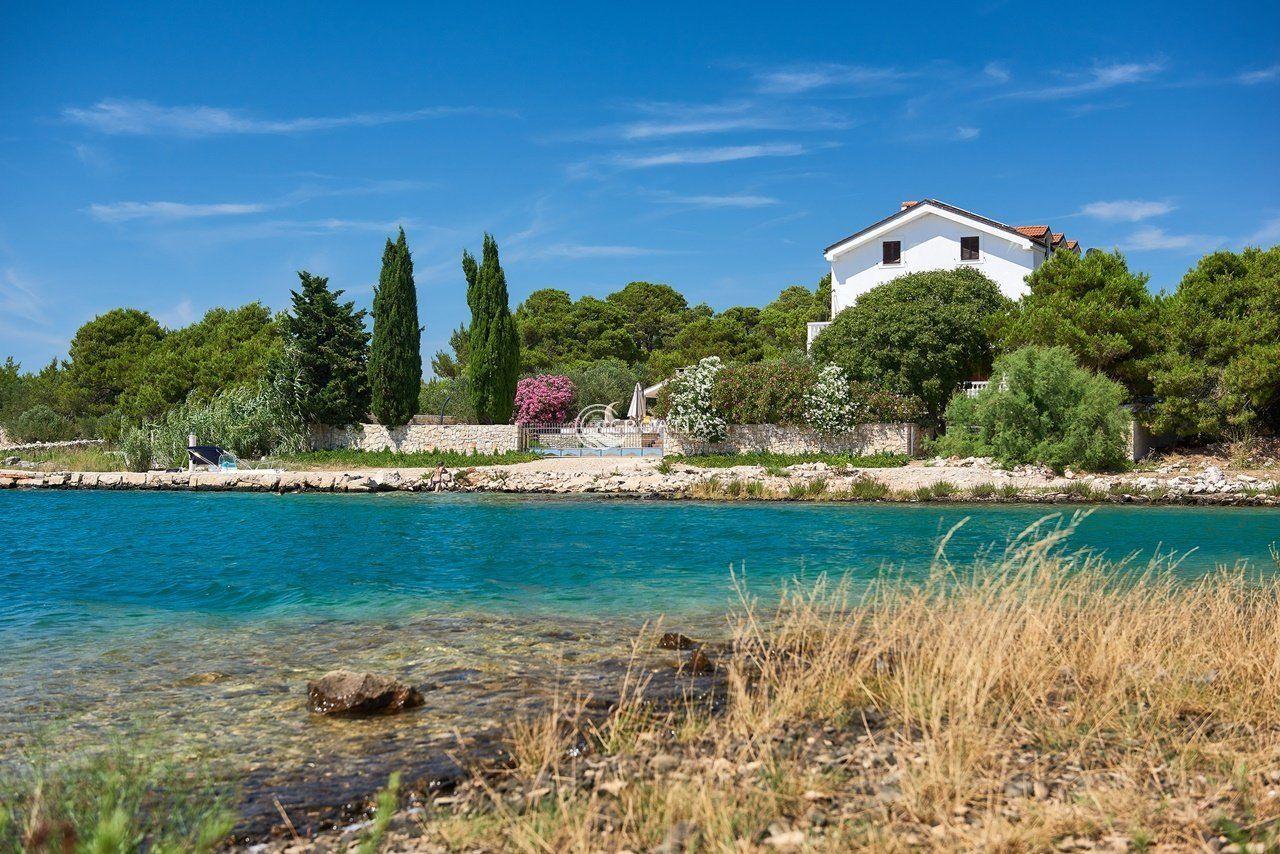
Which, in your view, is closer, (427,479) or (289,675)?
(289,675)

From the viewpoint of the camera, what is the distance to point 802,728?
6.18 meters

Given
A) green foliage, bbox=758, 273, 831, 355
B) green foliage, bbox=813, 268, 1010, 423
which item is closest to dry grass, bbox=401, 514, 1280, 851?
green foliage, bbox=813, 268, 1010, 423

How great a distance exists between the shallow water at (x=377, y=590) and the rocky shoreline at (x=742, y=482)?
1699 millimetres

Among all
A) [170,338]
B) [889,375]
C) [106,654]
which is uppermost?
[170,338]

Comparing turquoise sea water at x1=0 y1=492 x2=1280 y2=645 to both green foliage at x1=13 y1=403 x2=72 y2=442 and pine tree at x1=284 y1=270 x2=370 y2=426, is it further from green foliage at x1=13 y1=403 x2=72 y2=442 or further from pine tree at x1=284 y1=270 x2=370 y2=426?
green foliage at x1=13 y1=403 x2=72 y2=442

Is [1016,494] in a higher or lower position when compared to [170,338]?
lower

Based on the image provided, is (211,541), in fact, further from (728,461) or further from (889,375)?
(889,375)

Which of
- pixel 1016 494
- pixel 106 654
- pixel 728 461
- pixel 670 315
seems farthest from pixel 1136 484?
pixel 670 315

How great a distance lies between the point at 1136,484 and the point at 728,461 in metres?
13.2

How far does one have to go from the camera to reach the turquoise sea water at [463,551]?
12445 mm

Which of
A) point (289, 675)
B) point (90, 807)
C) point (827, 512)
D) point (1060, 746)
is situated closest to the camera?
point (90, 807)

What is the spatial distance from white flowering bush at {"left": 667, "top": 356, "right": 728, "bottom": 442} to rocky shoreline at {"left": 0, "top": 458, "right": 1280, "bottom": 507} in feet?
7.28

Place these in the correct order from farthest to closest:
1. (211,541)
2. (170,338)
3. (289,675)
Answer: (170,338) → (211,541) → (289,675)

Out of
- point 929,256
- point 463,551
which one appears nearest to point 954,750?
point 463,551
